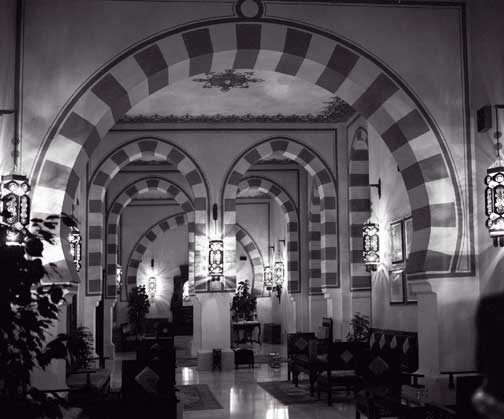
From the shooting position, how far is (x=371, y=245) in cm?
1199

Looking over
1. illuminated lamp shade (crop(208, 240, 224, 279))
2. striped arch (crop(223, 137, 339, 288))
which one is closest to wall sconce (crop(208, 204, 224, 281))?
illuminated lamp shade (crop(208, 240, 224, 279))

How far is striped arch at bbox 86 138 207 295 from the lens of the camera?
1423 cm

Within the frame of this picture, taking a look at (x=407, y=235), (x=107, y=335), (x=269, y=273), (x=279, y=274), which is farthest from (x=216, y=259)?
(x=269, y=273)

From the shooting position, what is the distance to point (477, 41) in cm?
784

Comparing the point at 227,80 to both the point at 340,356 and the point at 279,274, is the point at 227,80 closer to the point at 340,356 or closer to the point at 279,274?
the point at 340,356

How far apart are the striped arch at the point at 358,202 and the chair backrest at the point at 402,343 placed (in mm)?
1625

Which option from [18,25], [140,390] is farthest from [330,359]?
[18,25]

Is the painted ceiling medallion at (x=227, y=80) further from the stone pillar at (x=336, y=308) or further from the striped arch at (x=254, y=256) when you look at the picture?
the striped arch at (x=254, y=256)

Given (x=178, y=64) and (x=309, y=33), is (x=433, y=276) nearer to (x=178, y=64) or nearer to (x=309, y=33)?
(x=309, y=33)

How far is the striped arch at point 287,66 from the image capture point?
737cm

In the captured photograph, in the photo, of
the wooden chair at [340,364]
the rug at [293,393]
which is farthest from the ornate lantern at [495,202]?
the rug at [293,393]

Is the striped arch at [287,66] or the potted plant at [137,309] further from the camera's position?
the potted plant at [137,309]

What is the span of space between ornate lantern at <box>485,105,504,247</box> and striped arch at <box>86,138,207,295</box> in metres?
7.79

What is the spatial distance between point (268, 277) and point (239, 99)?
1154 centimetres
